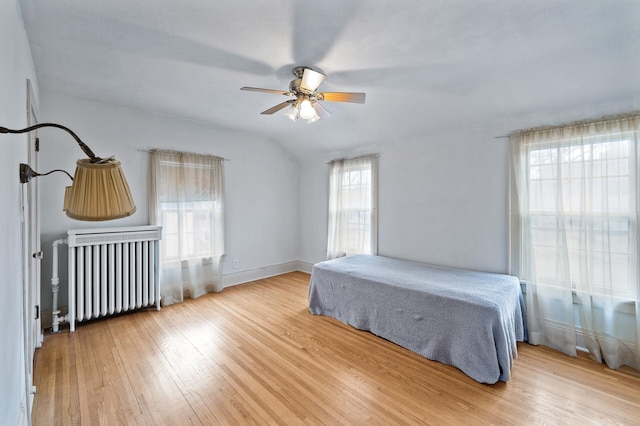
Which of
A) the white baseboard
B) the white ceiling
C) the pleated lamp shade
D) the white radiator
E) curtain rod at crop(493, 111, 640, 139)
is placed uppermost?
the white ceiling

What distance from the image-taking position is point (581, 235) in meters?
2.44

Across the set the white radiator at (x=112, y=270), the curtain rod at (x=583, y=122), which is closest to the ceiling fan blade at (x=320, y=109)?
the curtain rod at (x=583, y=122)

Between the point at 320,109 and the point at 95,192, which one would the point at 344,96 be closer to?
the point at 320,109

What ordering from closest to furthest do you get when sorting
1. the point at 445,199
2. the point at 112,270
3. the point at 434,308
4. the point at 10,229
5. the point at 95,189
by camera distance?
the point at 95,189 < the point at 10,229 < the point at 434,308 < the point at 112,270 < the point at 445,199

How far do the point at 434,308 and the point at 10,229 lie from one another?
2848 millimetres

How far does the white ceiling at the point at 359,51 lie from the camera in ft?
5.41

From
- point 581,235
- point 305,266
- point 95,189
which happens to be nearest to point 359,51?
point 95,189

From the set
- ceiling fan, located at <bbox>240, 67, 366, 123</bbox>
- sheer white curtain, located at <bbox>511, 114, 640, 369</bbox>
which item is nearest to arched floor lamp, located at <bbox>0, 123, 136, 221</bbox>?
ceiling fan, located at <bbox>240, 67, 366, 123</bbox>

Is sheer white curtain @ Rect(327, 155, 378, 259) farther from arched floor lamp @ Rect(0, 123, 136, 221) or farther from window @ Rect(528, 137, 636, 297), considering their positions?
arched floor lamp @ Rect(0, 123, 136, 221)

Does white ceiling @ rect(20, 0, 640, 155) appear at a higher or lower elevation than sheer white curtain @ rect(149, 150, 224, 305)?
higher

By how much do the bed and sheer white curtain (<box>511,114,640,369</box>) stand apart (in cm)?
27

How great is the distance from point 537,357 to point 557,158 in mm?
1850

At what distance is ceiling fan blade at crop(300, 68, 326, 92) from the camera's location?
2041 millimetres

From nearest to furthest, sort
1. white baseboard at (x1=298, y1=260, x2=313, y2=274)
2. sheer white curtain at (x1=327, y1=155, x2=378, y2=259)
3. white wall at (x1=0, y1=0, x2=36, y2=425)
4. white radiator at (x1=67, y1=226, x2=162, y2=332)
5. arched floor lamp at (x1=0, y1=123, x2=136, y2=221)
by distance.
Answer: arched floor lamp at (x1=0, y1=123, x2=136, y2=221) → white wall at (x1=0, y1=0, x2=36, y2=425) → white radiator at (x1=67, y1=226, x2=162, y2=332) → sheer white curtain at (x1=327, y1=155, x2=378, y2=259) → white baseboard at (x1=298, y1=260, x2=313, y2=274)
